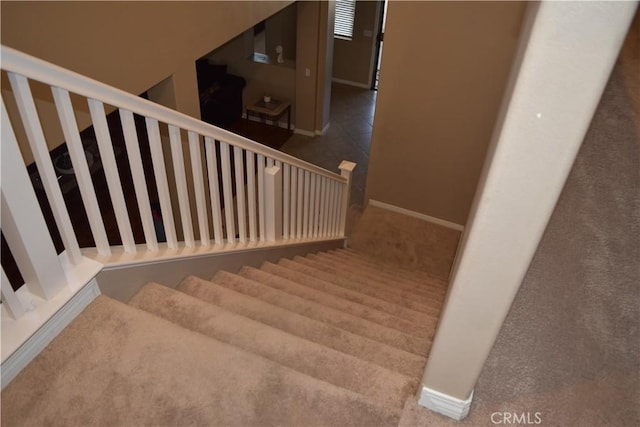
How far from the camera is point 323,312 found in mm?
2371

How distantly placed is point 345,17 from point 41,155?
8603mm

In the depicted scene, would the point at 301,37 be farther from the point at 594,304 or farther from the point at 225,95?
the point at 594,304

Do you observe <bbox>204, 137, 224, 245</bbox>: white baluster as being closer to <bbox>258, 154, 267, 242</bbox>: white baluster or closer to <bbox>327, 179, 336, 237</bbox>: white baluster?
<bbox>258, 154, 267, 242</bbox>: white baluster

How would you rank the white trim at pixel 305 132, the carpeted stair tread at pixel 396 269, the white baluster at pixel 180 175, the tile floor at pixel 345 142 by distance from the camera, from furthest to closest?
the white trim at pixel 305 132 → the tile floor at pixel 345 142 → the carpeted stair tread at pixel 396 269 → the white baluster at pixel 180 175

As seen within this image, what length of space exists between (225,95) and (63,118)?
6195 millimetres

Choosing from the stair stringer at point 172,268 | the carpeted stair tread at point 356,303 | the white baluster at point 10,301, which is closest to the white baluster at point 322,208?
the stair stringer at point 172,268

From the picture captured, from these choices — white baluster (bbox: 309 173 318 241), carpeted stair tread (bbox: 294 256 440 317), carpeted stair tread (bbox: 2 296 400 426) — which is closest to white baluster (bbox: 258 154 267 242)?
carpeted stair tread (bbox: 294 256 440 317)

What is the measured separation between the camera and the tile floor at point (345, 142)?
23.6 feet

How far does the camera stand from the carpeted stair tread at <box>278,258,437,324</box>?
2682 mm

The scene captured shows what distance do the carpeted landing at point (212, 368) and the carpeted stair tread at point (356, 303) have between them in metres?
0.19

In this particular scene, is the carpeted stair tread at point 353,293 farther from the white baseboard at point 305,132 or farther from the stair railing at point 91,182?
the white baseboard at point 305,132

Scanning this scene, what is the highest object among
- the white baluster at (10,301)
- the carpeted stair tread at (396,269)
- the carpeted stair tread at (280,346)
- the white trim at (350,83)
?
the white baluster at (10,301)

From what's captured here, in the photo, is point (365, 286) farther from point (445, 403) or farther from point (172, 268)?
point (445, 403)

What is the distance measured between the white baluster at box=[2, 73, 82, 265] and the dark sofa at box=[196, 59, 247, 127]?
5.72 m
